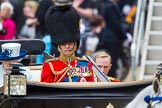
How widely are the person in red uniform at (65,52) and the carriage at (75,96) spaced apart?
791mm

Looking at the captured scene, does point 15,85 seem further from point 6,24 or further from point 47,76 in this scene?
point 6,24

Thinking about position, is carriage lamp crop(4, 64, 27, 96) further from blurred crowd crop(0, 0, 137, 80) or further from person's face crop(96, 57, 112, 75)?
blurred crowd crop(0, 0, 137, 80)

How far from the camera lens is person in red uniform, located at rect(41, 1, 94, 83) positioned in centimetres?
727

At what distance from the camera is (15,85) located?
6031mm

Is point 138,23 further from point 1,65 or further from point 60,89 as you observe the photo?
point 60,89

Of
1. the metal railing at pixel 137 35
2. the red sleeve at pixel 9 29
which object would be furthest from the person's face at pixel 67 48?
the metal railing at pixel 137 35

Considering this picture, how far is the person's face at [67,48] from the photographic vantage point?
7.39 meters

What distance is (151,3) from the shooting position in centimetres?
1431

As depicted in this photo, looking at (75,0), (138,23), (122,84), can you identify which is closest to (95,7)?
(75,0)

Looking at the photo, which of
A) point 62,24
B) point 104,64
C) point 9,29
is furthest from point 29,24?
point 62,24

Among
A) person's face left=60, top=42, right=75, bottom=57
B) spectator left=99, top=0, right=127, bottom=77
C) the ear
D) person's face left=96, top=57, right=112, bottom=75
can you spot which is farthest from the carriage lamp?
spectator left=99, top=0, right=127, bottom=77

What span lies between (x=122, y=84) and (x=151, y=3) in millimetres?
8035

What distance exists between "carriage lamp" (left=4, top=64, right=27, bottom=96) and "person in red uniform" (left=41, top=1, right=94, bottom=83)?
1.15 metres

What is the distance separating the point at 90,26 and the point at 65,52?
29.4ft
